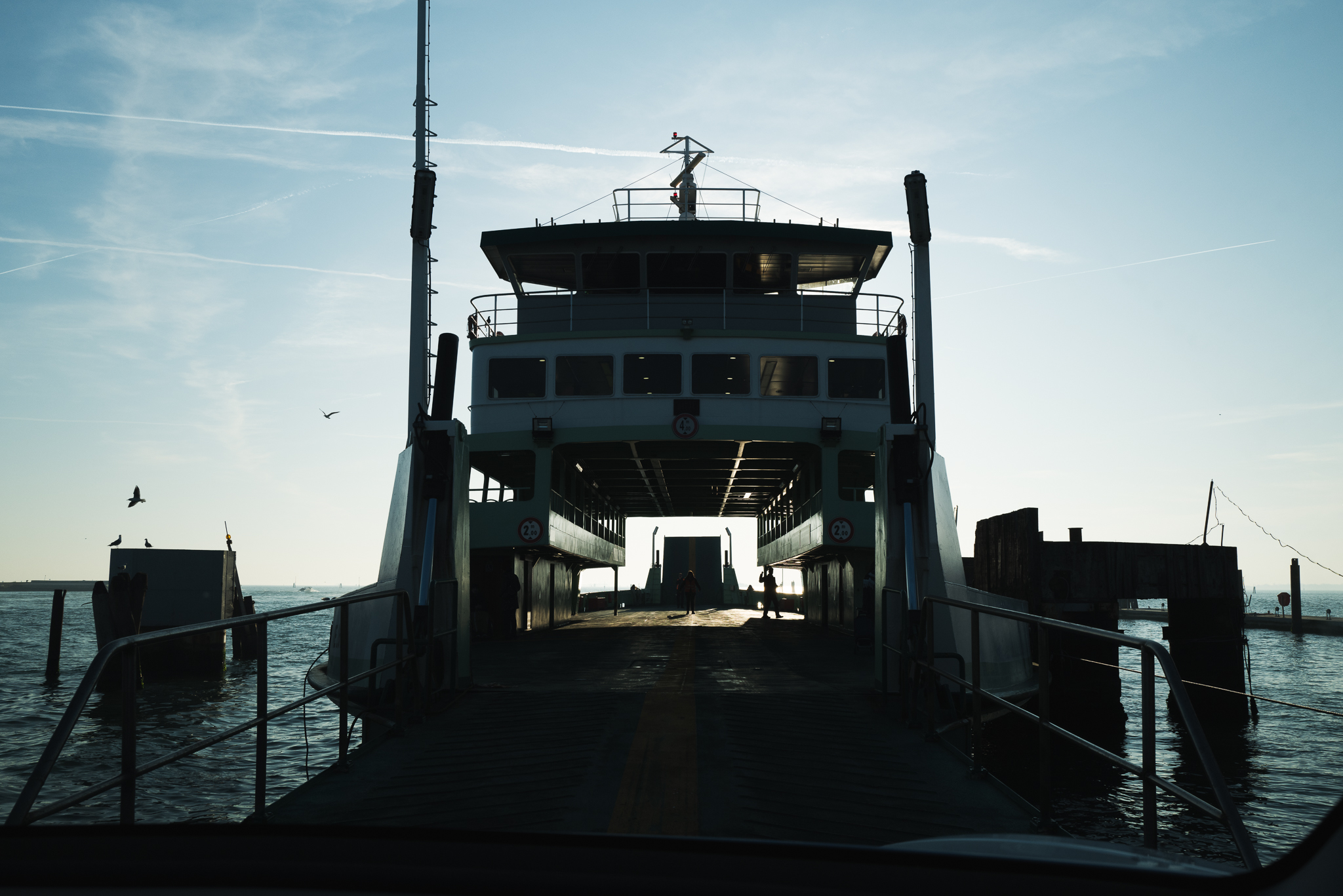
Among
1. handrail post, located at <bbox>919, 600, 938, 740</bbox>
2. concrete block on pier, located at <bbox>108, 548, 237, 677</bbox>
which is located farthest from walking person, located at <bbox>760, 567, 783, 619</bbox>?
handrail post, located at <bbox>919, 600, 938, 740</bbox>

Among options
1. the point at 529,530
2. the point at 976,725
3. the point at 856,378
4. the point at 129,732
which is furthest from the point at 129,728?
Result: the point at 856,378

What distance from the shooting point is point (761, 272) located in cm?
2183

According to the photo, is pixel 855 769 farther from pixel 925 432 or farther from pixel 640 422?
pixel 640 422

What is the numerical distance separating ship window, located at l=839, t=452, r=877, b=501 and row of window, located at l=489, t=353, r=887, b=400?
5.73ft

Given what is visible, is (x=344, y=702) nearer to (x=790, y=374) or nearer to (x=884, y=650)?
(x=884, y=650)

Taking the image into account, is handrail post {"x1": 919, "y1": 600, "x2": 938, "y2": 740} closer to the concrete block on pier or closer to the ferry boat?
the ferry boat

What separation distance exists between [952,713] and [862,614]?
257 inches

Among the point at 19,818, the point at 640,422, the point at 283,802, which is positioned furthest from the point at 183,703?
the point at 19,818

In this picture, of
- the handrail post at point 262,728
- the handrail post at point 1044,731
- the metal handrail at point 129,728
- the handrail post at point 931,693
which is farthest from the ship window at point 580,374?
the handrail post at point 1044,731

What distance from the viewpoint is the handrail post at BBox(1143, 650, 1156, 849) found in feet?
13.0

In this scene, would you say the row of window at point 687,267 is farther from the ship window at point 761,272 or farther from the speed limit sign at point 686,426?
the speed limit sign at point 686,426

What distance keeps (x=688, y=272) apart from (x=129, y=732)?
18581 mm

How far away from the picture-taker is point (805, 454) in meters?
23.0

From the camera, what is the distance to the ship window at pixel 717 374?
19875mm
